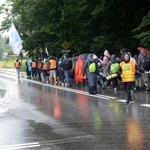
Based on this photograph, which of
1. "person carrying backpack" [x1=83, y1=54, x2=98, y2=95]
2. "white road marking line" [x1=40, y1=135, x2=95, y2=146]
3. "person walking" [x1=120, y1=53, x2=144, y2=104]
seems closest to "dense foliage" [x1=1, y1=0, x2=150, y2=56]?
"person carrying backpack" [x1=83, y1=54, x2=98, y2=95]

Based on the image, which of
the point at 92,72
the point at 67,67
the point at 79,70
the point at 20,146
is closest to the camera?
the point at 20,146

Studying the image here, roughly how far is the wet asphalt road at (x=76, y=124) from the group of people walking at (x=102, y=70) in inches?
44.8

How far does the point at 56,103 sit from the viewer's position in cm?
1462

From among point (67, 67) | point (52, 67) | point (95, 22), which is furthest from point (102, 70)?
point (95, 22)

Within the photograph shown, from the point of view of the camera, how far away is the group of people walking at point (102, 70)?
43.9 feet

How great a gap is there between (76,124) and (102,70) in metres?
10.5

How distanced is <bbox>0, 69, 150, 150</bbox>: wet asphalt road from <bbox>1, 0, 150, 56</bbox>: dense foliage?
7.33 metres

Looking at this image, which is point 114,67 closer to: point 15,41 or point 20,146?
→ point 20,146

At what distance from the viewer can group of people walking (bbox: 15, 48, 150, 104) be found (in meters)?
13.4

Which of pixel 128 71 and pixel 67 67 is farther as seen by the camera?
pixel 67 67

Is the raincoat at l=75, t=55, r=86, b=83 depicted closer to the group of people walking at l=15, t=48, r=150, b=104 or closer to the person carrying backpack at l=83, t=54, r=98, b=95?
the group of people walking at l=15, t=48, r=150, b=104

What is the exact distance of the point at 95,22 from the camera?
87.9 ft

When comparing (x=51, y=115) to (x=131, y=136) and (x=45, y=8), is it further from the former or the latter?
(x=45, y=8)

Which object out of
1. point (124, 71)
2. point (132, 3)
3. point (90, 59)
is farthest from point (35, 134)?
point (132, 3)
